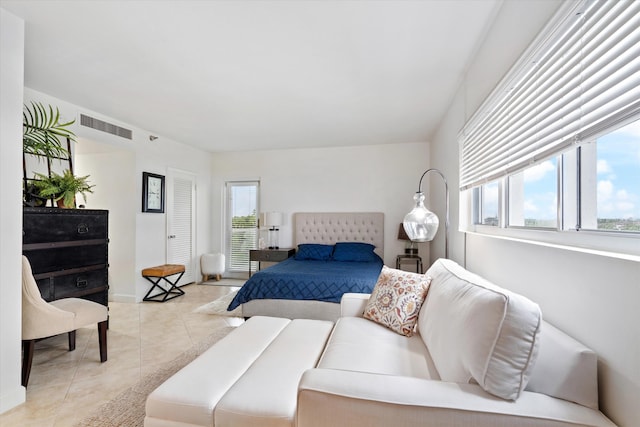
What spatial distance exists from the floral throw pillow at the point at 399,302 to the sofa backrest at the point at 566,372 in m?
0.89

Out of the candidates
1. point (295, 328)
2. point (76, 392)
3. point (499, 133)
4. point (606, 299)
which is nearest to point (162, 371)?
point (76, 392)

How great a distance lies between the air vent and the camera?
12.6ft

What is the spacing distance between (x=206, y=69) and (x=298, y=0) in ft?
4.05

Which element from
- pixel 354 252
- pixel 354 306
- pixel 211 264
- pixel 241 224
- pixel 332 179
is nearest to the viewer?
pixel 354 306

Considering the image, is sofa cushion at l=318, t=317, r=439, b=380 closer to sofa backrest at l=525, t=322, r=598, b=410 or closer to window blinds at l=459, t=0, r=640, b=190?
sofa backrest at l=525, t=322, r=598, b=410

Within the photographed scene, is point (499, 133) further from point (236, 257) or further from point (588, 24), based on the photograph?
point (236, 257)

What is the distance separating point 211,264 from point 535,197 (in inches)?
209

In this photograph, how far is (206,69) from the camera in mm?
2764

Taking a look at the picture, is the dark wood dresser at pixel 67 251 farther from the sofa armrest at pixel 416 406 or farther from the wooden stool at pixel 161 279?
the sofa armrest at pixel 416 406

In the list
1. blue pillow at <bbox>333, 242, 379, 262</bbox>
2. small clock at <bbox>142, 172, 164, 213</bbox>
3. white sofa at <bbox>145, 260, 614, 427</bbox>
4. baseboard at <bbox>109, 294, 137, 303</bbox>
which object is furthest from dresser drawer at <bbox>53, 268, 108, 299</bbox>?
blue pillow at <bbox>333, 242, 379, 262</bbox>

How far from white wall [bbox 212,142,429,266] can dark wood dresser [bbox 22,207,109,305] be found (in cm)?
295

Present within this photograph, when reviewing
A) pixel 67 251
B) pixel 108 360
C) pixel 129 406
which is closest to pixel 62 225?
pixel 67 251

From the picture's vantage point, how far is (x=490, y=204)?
2521 millimetres

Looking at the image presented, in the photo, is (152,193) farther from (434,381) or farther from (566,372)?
(566,372)
